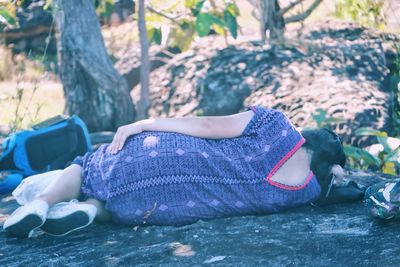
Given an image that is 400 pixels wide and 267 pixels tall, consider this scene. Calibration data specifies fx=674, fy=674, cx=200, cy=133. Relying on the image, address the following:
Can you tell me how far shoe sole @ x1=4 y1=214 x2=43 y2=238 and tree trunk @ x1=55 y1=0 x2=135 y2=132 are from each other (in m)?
2.75

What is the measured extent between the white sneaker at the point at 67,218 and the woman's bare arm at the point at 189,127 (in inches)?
12.7

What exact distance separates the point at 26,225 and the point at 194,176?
77 centimetres

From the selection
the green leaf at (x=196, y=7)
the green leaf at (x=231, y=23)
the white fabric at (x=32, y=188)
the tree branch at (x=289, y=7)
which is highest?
the green leaf at (x=196, y=7)

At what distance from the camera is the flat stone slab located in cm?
272

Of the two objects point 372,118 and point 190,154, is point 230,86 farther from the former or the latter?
point 190,154

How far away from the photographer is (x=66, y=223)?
9.78 ft

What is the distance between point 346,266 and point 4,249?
1479mm

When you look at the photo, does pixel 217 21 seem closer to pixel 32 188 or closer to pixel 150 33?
pixel 150 33

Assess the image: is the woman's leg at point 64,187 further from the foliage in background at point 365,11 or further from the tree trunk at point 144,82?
the foliage in background at point 365,11

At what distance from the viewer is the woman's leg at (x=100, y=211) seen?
3.16m

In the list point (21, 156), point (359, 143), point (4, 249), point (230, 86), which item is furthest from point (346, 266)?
point (230, 86)

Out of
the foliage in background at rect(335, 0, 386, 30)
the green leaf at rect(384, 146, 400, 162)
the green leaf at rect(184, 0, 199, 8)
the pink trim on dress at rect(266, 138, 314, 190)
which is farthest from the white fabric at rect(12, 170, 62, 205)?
the foliage in background at rect(335, 0, 386, 30)

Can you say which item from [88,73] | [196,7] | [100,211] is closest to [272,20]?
[196,7]

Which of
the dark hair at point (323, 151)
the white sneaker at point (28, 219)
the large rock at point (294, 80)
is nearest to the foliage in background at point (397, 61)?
the large rock at point (294, 80)
